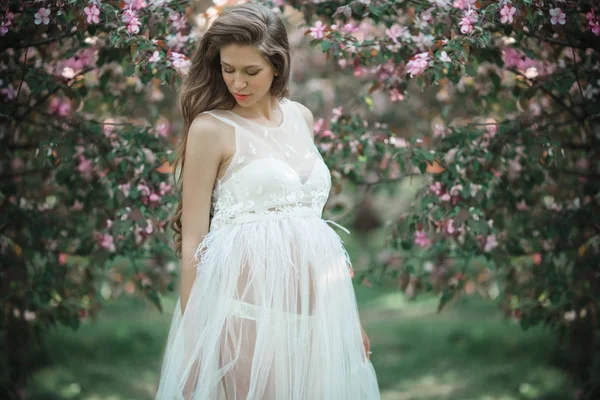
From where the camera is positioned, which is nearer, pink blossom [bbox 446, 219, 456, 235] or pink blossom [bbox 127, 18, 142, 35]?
pink blossom [bbox 127, 18, 142, 35]

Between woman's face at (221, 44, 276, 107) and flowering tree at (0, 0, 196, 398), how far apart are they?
1.60 ft

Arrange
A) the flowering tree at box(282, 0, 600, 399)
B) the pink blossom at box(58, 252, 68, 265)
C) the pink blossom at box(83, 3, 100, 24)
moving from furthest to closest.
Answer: the pink blossom at box(58, 252, 68, 265) < the flowering tree at box(282, 0, 600, 399) < the pink blossom at box(83, 3, 100, 24)

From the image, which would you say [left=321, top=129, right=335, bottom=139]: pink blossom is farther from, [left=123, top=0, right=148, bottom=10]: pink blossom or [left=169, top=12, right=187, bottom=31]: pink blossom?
[left=123, top=0, right=148, bottom=10]: pink blossom

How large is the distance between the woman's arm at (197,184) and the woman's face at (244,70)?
138mm

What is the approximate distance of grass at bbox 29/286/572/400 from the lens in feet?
14.3

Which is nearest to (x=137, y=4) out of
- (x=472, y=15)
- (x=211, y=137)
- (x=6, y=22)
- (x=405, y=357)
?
(x=6, y=22)

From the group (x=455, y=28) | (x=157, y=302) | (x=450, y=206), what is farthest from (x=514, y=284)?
(x=157, y=302)

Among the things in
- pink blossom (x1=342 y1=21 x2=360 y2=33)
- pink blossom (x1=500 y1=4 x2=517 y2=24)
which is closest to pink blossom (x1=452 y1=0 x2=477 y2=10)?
pink blossom (x1=500 y1=4 x2=517 y2=24)

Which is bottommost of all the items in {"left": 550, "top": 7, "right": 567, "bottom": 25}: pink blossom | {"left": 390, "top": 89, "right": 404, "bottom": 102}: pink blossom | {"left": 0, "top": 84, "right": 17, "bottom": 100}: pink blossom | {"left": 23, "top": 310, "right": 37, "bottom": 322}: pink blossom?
{"left": 23, "top": 310, "right": 37, "bottom": 322}: pink blossom

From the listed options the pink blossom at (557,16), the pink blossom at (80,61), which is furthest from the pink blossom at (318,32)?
the pink blossom at (80,61)

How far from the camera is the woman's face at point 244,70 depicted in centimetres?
215

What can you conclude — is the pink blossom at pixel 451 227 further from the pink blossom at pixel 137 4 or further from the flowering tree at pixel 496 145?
the pink blossom at pixel 137 4

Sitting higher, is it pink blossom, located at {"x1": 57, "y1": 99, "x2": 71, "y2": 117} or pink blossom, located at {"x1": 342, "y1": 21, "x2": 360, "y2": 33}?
pink blossom, located at {"x1": 342, "y1": 21, "x2": 360, "y2": 33}

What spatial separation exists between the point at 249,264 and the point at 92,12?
44.7 inches
